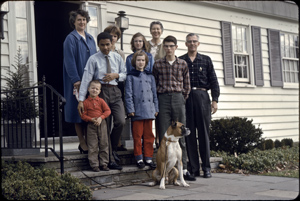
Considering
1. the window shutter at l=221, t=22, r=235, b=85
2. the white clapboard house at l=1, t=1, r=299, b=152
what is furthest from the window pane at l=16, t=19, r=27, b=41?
the window shutter at l=221, t=22, r=235, b=85

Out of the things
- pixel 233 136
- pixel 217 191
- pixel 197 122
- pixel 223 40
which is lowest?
pixel 217 191

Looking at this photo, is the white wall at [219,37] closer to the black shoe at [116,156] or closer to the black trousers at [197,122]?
the black trousers at [197,122]

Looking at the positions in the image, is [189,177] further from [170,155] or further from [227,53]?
[227,53]

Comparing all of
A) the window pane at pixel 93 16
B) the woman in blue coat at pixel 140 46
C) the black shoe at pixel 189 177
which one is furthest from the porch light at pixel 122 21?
the black shoe at pixel 189 177

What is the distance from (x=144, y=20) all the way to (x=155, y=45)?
95.3 inches

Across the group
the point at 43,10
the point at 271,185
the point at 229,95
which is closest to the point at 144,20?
the point at 43,10

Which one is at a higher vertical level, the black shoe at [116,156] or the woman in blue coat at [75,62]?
the woman in blue coat at [75,62]

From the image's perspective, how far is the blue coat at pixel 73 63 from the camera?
583 cm

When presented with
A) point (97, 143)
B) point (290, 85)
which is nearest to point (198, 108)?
point (97, 143)

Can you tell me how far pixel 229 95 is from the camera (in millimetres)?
10633

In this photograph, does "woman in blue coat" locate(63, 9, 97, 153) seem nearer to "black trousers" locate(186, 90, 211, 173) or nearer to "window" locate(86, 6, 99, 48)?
"black trousers" locate(186, 90, 211, 173)

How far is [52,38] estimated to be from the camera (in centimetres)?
844

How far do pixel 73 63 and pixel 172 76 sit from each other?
138 cm

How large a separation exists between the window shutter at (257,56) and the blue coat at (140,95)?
239 inches
